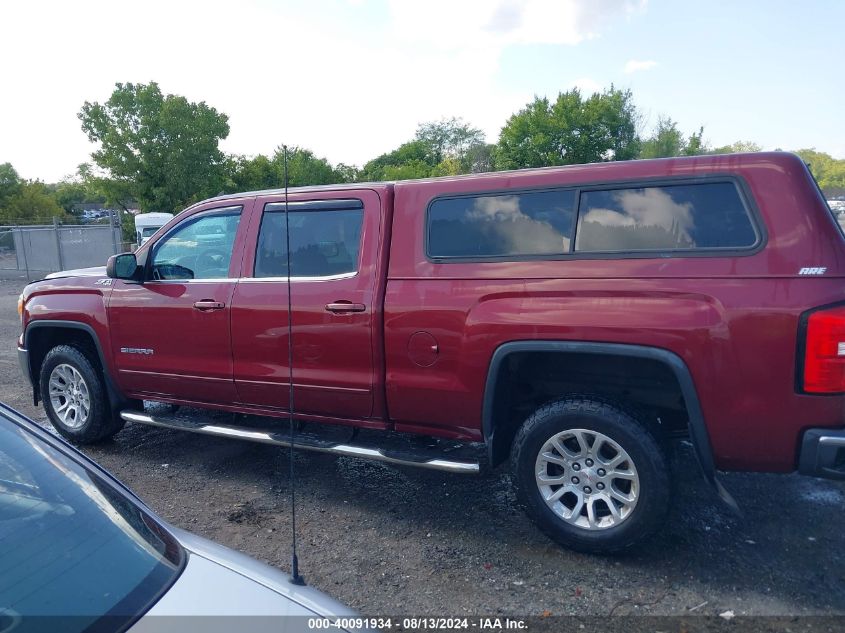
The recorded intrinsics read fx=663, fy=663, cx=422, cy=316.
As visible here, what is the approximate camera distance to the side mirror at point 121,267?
504 cm

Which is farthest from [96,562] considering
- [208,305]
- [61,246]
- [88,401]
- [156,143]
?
[156,143]

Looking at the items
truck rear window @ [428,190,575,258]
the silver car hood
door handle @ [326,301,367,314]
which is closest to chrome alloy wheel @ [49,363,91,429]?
door handle @ [326,301,367,314]

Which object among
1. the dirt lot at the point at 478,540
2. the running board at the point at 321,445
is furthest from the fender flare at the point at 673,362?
the running board at the point at 321,445

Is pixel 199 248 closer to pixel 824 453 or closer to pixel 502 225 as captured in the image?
pixel 502 225

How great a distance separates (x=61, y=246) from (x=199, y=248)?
17632 millimetres

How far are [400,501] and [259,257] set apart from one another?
1.99 meters

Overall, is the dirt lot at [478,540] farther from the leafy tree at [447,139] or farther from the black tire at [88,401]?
the leafy tree at [447,139]

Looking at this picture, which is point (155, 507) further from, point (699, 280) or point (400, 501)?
point (699, 280)

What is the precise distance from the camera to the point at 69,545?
6.01ft

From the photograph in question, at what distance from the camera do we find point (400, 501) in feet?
14.7

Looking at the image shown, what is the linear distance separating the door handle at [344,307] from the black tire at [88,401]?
8.16 feet

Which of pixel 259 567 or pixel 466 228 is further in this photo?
pixel 466 228

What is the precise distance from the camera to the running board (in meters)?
3.90

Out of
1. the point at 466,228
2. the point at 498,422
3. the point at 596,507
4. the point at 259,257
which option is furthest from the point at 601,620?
the point at 259,257
